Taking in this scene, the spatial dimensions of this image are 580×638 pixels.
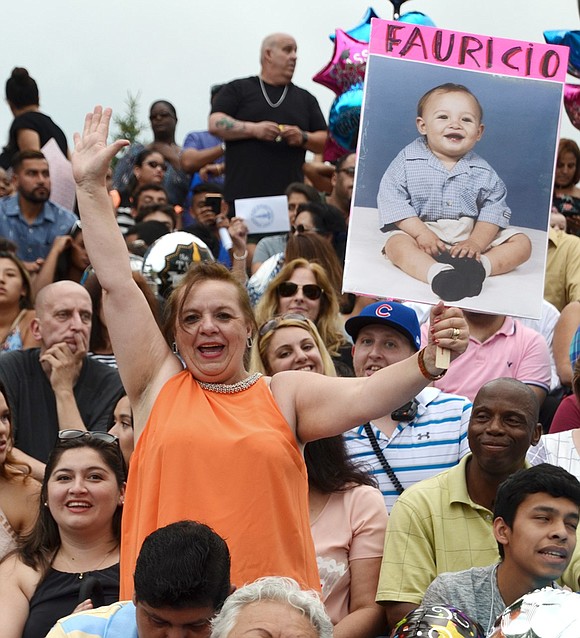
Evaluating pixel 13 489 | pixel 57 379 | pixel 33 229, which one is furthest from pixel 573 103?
pixel 13 489

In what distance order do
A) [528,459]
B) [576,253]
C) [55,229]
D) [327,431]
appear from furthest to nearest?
[55,229] → [576,253] → [528,459] → [327,431]

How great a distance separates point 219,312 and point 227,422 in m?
0.39

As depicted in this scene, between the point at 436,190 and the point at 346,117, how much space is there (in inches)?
201

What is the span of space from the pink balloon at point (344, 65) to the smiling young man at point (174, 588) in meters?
6.58

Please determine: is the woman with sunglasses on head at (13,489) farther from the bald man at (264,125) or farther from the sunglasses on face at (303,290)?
the bald man at (264,125)

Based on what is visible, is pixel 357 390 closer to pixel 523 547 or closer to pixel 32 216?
pixel 523 547

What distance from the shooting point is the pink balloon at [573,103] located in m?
9.00

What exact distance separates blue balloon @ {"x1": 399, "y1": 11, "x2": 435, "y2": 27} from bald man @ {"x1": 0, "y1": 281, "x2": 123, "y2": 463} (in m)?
4.00

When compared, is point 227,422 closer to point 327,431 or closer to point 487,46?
point 327,431

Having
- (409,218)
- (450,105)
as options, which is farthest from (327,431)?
(450,105)

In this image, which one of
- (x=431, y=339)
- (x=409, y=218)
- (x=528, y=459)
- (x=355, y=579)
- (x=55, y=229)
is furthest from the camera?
(x=55, y=229)

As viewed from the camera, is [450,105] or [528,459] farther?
[528,459]

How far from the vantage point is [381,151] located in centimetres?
466

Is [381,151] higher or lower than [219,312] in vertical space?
higher
